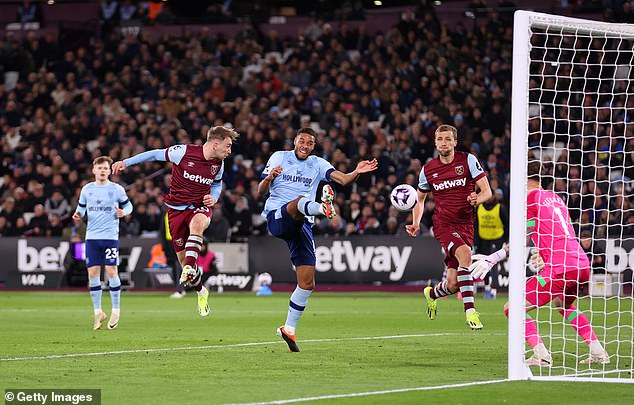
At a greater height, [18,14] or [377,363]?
[18,14]

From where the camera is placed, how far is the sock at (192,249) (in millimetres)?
14069

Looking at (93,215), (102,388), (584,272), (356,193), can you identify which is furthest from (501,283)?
(102,388)

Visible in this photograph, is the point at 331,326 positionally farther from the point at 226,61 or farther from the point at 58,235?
the point at 226,61

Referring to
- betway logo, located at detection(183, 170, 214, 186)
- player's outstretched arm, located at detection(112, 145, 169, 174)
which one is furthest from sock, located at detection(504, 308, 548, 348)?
betway logo, located at detection(183, 170, 214, 186)

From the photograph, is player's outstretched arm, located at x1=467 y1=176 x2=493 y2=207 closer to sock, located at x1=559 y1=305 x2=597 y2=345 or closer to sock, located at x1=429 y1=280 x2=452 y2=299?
sock, located at x1=429 y1=280 x2=452 y2=299

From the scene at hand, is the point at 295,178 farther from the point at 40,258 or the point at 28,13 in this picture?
the point at 28,13

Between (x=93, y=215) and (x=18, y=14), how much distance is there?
25.4 metres

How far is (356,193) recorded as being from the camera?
2753 centimetres

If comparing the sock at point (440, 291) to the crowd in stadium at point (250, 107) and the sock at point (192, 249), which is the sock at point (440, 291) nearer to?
the sock at point (192, 249)

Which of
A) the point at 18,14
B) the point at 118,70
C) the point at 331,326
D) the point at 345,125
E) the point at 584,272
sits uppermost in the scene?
the point at 18,14

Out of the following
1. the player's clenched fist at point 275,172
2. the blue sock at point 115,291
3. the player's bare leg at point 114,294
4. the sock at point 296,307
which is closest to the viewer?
the player's clenched fist at point 275,172

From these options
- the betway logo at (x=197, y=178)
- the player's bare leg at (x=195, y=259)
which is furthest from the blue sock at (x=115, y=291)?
the betway logo at (x=197, y=178)

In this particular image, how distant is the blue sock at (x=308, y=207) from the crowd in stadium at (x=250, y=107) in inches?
542

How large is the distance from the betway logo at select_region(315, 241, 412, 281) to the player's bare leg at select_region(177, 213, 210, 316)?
11340 mm
